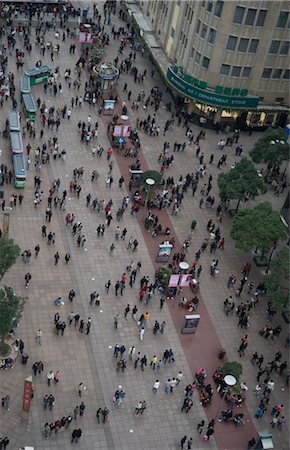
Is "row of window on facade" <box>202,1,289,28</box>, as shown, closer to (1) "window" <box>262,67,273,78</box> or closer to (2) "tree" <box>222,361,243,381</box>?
(1) "window" <box>262,67,273,78</box>

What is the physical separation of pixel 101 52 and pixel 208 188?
27405 millimetres

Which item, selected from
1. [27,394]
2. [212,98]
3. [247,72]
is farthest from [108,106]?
[27,394]

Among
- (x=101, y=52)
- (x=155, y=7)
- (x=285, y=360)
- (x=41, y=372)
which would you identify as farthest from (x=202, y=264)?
(x=155, y=7)

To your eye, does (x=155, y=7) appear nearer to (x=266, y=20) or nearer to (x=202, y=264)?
(x=266, y=20)

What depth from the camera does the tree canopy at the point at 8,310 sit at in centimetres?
4150

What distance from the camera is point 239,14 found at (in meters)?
68.9

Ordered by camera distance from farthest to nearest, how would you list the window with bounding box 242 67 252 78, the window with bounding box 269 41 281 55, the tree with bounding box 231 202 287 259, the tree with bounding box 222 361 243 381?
1. the window with bounding box 242 67 252 78
2. the window with bounding box 269 41 281 55
3. the tree with bounding box 231 202 287 259
4. the tree with bounding box 222 361 243 381

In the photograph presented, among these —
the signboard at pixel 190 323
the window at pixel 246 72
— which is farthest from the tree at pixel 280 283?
the window at pixel 246 72

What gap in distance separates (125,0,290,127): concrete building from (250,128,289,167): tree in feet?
30.4

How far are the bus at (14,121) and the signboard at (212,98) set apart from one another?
750 inches

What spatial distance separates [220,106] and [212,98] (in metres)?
1.37

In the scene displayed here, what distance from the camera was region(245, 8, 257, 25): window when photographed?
2698 inches

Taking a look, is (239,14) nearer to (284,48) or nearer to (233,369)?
(284,48)

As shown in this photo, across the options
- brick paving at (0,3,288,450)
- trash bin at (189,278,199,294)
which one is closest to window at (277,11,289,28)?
brick paving at (0,3,288,450)
